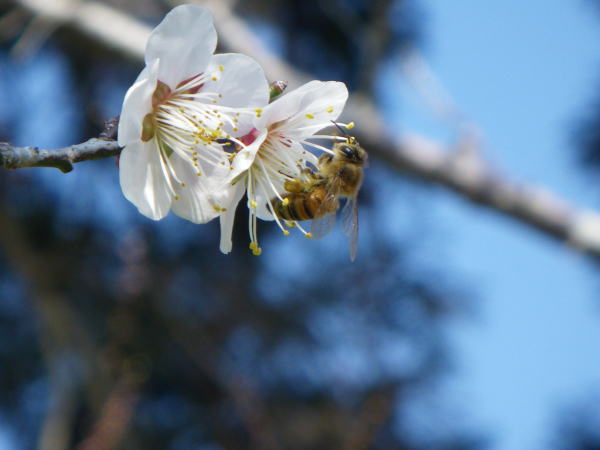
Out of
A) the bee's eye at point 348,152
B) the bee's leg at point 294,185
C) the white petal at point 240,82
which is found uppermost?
the white petal at point 240,82

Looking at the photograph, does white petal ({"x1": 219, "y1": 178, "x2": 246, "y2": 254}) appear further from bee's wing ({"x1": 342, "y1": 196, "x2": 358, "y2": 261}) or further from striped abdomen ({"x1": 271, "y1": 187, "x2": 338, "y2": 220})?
bee's wing ({"x1": 342, "y1": 196, "x2": 358, "y2": 261})

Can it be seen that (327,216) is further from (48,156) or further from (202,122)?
(48,156)

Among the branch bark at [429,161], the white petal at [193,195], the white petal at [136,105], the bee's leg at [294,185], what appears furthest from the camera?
the branch bark at [429,161]

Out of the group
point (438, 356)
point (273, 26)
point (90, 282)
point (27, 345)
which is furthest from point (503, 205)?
point (27, 345)

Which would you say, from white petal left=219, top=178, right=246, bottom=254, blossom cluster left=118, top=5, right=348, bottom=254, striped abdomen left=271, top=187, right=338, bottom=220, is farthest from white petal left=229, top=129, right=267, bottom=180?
striped abdomen left=271, top=187, right=338, bottom=220

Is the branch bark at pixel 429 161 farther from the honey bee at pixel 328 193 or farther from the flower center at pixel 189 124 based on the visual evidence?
the flower center at pixel 189 124

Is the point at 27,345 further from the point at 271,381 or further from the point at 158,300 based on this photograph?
the point at 271,381

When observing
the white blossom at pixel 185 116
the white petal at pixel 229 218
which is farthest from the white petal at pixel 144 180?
the white petal at pixel 229 218
